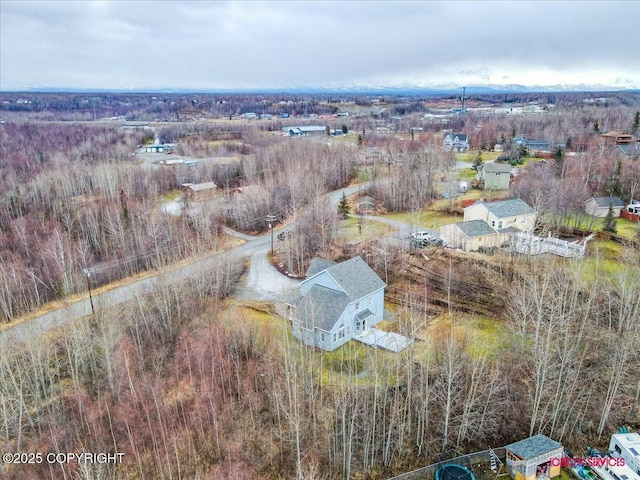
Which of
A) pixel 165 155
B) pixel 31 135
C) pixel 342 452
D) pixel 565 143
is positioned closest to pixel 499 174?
pixel 565 143

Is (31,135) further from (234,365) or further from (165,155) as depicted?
(234,365)

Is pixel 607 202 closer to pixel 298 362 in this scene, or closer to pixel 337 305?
pixel 337 305

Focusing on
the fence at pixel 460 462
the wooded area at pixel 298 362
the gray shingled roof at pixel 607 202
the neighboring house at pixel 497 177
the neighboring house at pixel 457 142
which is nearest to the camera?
the fence at pixel 460 462

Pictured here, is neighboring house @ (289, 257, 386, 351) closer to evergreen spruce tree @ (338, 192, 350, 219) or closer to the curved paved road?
the curved paved road

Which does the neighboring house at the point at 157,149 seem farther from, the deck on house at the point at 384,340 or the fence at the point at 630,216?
the fence at the point at 630,216

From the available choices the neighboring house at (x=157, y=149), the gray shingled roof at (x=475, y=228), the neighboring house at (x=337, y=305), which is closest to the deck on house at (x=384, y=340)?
the neighboring house at (x=337, y=305)
